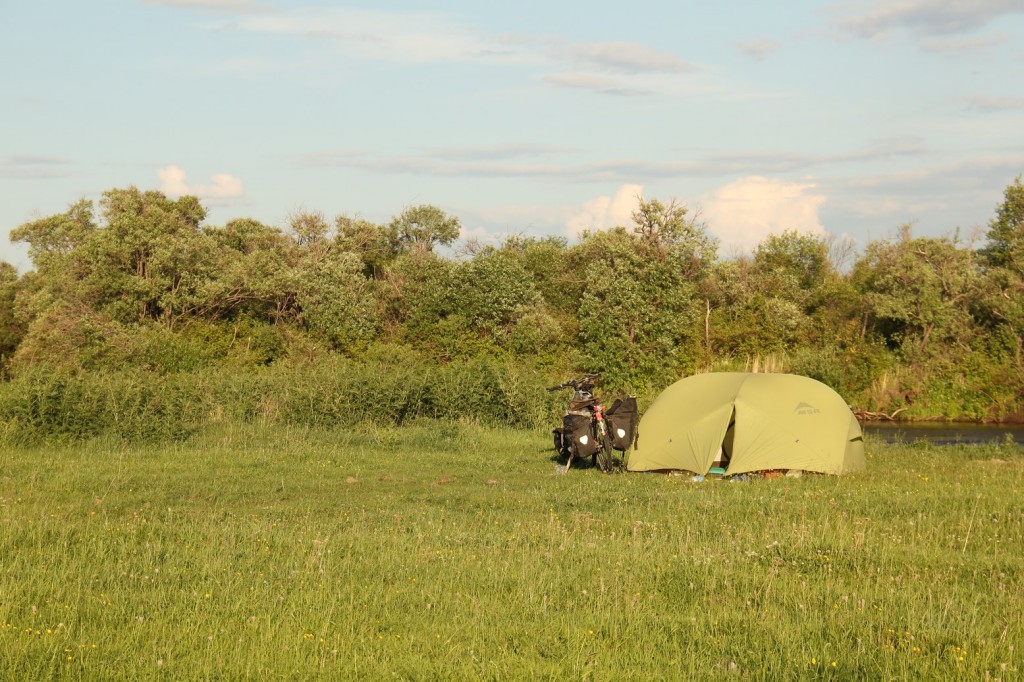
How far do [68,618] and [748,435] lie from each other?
12.2 metres

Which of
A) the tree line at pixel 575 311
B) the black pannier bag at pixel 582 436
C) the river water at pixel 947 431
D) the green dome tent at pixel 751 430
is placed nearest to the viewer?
the green dome tent at pixel 751 430

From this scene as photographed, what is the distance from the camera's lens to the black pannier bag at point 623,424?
17312 mm

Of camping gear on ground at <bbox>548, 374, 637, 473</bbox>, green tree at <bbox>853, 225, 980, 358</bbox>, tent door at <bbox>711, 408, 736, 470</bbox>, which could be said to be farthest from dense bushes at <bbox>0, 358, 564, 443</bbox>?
green tree at <bbox>853, 225, 980, 358</bbox>

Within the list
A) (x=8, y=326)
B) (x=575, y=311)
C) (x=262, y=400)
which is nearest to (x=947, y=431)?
(x=575, y=311)

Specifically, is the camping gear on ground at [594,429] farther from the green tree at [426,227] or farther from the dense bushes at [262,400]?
the green tree at [426,227]

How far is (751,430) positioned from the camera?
1716 centimetres

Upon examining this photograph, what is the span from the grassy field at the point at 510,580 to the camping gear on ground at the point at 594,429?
1745 millimetres

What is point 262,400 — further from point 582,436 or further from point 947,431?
point 947,431

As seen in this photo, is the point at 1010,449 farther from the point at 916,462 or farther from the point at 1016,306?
the point at 1016,306

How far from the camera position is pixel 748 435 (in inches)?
674

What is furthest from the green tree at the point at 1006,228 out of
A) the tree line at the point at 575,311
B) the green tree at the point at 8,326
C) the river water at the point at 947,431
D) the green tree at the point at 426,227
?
the green tree at the point at 8,326

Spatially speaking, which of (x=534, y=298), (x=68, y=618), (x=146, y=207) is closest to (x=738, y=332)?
(x=534, y=298)

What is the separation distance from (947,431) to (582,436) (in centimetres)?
2006

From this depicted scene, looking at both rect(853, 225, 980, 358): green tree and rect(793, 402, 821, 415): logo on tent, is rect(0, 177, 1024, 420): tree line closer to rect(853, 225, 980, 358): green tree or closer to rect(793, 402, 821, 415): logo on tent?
rect(853, 225, 980, 358): green tree
